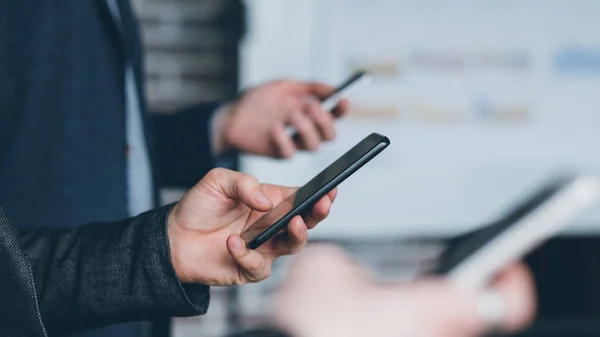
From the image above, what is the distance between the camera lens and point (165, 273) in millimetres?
783

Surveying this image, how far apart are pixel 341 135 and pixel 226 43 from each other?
1.58 feet

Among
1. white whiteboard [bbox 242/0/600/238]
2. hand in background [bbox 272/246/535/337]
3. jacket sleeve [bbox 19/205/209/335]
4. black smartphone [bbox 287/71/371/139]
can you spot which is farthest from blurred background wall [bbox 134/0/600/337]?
jacket sleeve [bbox 19/205/209/335]

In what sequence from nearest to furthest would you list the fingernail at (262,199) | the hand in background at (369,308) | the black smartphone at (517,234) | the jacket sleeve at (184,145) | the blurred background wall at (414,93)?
the fingernail at (262,199) < the hand in background at (369,308) < the black smartphone at (517,234) < the jacket sleeve at (184,145) < the blurred background wall at (414,93)

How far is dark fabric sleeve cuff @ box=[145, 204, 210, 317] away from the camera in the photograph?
30.6 inches

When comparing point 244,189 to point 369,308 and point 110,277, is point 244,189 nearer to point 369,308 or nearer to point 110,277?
point 110,277

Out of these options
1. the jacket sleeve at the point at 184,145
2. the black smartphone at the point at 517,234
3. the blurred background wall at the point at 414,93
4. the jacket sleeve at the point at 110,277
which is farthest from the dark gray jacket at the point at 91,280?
the blurred background wall at the point at 414,93

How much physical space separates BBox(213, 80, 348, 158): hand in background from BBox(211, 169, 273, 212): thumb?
23.5 inches

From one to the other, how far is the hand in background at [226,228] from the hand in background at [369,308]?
0.16 meters

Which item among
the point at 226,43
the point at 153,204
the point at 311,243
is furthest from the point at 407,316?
the point at 226,43

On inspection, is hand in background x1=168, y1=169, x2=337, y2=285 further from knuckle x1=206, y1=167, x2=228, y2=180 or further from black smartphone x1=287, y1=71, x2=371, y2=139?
black smartphone x1=287, y1=71, x2=371, y2=139

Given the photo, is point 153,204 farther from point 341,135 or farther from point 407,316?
point 341,135

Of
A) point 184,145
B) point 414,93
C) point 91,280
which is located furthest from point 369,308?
point 414,93

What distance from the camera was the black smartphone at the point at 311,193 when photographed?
0.76 m

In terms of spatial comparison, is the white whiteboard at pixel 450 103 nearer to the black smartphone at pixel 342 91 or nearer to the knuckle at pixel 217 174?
the black smartphone at pixel 342 91
